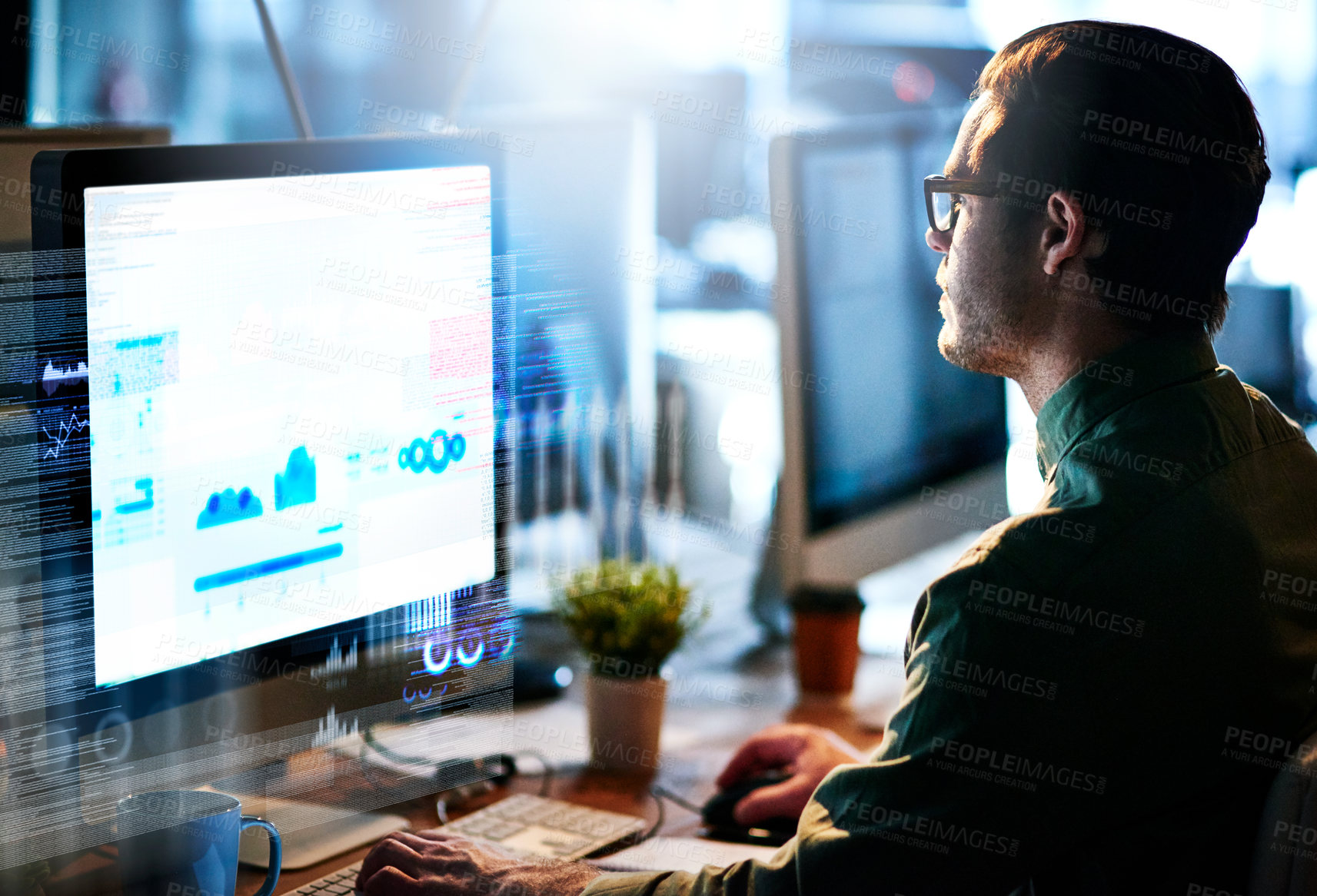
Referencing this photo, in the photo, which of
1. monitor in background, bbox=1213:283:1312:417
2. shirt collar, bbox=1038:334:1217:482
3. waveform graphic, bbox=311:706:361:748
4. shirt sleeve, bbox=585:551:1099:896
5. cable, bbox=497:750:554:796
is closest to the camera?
shirt sleeve, bbox=585:551:1099:896

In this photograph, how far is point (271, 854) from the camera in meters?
0.91

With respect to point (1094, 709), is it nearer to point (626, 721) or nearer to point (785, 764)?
point (785, 764)

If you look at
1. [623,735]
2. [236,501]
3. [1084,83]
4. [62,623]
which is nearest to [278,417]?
[236,501]

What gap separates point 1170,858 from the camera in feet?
2.57

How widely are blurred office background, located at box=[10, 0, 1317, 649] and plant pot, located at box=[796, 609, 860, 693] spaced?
0.27 metres

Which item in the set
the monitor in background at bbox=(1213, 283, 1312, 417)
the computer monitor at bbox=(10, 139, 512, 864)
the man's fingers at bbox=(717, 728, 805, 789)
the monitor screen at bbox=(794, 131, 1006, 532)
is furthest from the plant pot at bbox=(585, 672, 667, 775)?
the monitor in background at bbox=(1213, 283, 1312, 417)

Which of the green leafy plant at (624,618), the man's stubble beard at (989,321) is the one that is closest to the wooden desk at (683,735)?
the green leafy plant at (624,618)

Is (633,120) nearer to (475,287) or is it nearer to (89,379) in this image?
(475,287)

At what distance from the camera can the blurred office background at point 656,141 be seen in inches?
58.4

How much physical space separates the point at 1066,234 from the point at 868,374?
636 millimetres

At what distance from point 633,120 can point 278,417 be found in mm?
744
